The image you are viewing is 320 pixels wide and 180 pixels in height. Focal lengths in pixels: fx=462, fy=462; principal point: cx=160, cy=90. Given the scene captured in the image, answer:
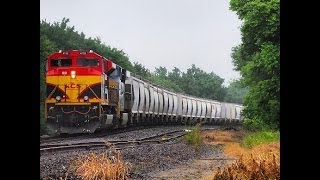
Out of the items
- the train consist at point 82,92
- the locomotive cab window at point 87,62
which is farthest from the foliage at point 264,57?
the locomotive cab window at point 87,62

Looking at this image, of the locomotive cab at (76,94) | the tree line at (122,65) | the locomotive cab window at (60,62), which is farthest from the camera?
the tree line at (122,65)

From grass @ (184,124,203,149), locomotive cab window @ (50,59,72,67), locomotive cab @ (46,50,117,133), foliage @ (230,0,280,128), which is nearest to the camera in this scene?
grass @ (184,124,203,149)

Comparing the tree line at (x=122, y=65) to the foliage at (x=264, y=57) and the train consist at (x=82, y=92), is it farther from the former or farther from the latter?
the foliage at (x=264, y=57)

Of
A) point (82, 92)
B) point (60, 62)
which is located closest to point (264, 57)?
point (82, 92)

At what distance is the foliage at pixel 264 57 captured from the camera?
1858cm

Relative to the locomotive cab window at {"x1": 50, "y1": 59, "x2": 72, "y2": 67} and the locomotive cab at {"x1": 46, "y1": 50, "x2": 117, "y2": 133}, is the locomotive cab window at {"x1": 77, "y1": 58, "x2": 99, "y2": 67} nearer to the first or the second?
the locomotive cab at {"x1": 46, "y1": 50, "x2": 117, "y2": 133}

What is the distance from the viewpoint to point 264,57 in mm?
18422

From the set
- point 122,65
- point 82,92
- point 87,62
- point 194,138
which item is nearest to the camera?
point 194,138

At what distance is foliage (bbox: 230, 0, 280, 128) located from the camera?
18.6 m

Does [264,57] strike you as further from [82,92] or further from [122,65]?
[122,65]

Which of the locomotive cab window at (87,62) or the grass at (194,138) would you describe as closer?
the grass at (194,138)

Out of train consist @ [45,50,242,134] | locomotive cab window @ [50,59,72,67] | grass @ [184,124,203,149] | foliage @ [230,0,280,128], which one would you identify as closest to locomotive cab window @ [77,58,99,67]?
train consist @ [45,50,242,134]

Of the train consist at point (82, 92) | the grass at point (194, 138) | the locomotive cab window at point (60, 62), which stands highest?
the locomotive cab window at point (60, 62)
